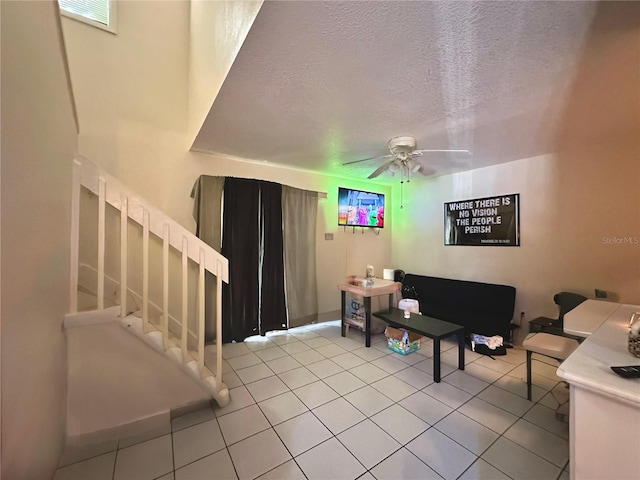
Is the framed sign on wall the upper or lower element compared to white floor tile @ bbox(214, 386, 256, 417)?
upper

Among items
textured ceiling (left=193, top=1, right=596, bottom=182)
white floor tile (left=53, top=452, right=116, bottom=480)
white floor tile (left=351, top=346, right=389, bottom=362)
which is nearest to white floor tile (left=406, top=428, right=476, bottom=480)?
white floor tile (left=351, top=346, right=389, bottom=362)

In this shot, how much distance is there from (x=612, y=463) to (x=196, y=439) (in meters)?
2.10

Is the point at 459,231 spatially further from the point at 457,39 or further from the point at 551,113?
the point at 457,39

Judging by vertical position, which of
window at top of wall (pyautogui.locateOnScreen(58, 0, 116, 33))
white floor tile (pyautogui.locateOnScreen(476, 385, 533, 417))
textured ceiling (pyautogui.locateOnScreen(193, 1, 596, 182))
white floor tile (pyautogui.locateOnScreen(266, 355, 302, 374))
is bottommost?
white floor tile (pyautogui.locateOnScreen(266, 355, 302, 374))

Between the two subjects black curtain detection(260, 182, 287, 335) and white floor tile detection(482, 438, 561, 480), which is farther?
black curtain detection(260, 182, 287, 335)

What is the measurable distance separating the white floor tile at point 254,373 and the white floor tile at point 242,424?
0.42 meters

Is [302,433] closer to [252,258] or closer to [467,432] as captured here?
[467,432]

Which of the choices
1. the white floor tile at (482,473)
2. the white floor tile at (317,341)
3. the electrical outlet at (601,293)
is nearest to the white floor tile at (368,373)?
the white floor tile at (317,341)

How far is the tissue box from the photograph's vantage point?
2.91m

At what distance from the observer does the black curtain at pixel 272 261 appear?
135 inches

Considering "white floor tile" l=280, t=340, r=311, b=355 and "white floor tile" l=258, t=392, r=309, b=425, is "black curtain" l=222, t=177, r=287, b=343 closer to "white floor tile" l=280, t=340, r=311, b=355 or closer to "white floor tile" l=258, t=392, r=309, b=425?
"white floor tile" l=280, t=340, r=311, b=355

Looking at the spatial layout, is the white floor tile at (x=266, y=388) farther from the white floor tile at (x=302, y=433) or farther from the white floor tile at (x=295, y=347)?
the white floor tile at (x=295, y=347)

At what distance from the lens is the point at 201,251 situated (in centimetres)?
195

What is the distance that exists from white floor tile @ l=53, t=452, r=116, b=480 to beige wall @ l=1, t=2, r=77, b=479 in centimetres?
10
